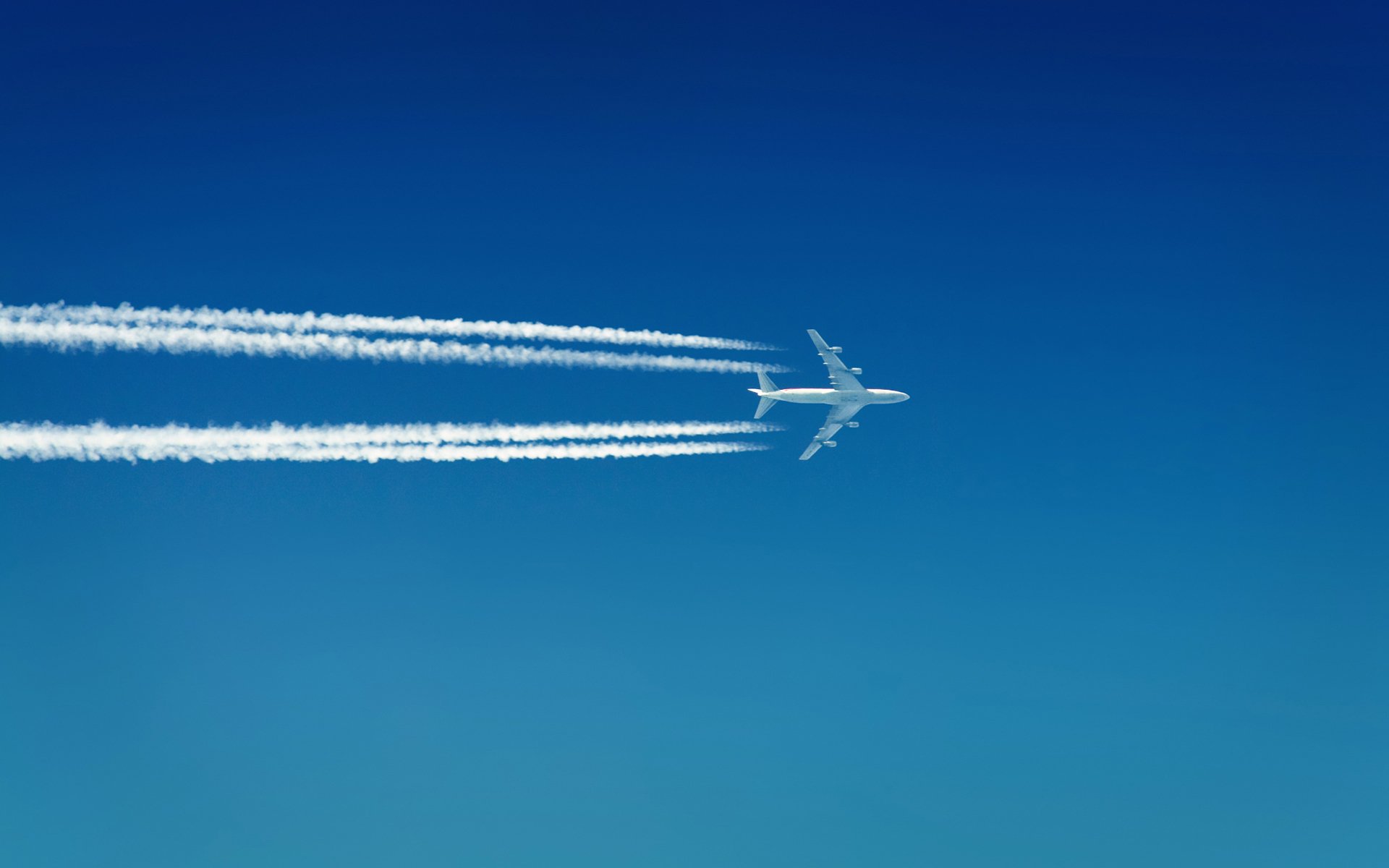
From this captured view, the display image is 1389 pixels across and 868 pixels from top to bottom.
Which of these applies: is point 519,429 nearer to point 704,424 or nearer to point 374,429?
point 374,429

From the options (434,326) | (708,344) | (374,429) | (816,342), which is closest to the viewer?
(374,429)

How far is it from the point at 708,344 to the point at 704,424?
18.6 ft

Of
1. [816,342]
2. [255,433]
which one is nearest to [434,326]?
[255,433]

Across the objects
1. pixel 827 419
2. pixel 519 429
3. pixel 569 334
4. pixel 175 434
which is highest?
pixel 827 419

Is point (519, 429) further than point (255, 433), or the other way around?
point (519, 429)

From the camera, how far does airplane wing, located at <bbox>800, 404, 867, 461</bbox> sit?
83.6 m

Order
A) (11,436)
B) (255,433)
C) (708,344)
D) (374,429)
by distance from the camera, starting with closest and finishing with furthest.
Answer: (11,436) < (255,433) < (374,429) < (708,344)

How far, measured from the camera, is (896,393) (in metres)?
83.2

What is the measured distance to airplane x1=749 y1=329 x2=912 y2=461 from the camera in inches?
3147

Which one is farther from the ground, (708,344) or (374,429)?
(708,344)

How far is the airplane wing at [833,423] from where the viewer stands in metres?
83.6

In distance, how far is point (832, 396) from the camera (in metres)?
81.2

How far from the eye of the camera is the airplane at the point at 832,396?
7994 cm

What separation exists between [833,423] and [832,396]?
12.3ft
